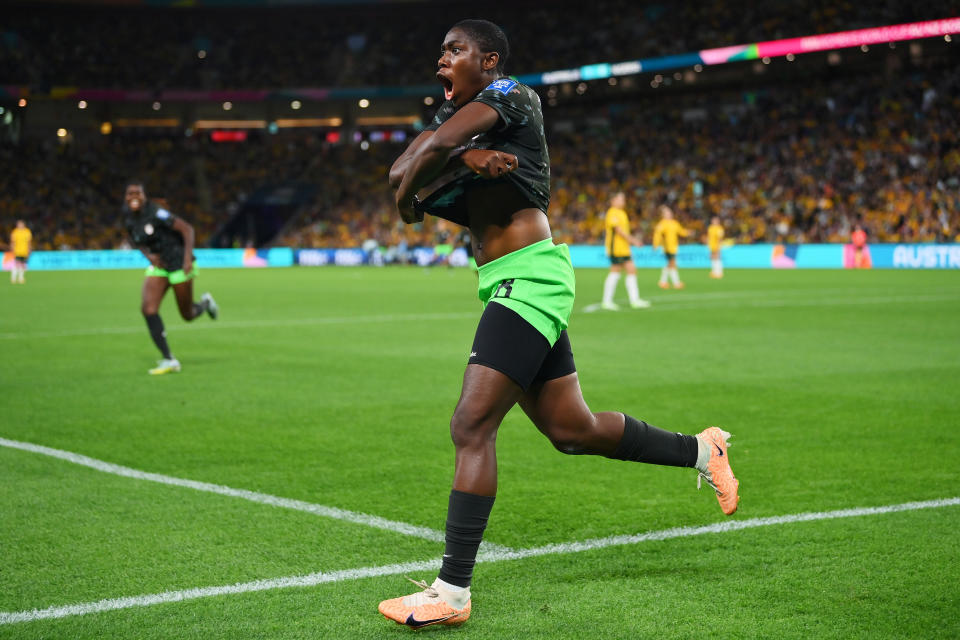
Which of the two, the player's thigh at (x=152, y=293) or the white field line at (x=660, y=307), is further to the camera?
the white field line at (x=660, y=307)

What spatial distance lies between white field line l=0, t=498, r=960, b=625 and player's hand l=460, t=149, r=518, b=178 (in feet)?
5.77

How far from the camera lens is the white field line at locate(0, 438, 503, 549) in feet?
16.9

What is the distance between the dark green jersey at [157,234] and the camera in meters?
11.6

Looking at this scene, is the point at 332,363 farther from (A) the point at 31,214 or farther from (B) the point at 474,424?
(A) the point at 31,214

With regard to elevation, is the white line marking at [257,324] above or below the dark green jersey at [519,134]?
below

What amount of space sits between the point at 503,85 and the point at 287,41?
60.3 metres

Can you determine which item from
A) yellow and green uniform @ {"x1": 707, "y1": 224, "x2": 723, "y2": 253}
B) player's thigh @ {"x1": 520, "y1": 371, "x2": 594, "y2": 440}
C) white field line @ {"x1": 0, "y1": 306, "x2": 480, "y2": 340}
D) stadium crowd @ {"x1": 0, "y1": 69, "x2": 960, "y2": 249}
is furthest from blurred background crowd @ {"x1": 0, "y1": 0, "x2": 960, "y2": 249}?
player's thigh @ {"x1": 520, "y1": 371, "x2": 594, "y2": 440}

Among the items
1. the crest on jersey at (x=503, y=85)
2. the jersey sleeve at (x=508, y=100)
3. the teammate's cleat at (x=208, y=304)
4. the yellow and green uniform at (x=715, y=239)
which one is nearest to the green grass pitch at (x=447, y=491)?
the teammate's cleat at (x=208, y=304)

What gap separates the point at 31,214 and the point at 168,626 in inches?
2149

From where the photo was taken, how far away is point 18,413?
8781 millimetres

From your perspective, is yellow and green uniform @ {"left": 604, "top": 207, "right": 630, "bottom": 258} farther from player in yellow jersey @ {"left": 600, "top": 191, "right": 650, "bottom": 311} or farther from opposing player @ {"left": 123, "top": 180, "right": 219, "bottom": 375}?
opposing player @ {"left": 123, "top": 180, "right": 219, "bottom": 375}

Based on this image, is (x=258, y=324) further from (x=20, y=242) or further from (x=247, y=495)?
(x=20, y=242)

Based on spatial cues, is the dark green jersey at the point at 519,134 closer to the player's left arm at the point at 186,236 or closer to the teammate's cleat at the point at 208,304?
the player's left arm at the point at 186,236

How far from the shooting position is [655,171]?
1922 inches
